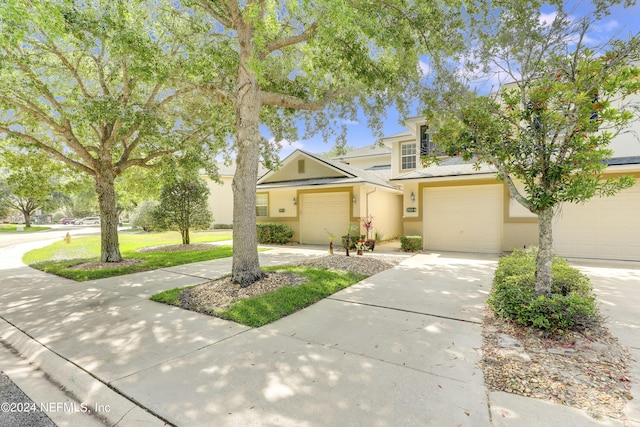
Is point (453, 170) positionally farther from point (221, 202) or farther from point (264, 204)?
point (221, 202)

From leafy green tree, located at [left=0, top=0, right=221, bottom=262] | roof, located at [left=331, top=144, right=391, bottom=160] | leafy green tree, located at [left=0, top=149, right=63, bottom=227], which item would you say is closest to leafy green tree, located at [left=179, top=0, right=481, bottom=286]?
leafy green tree, located at [left=0, top=0, right=221, bottom=262]

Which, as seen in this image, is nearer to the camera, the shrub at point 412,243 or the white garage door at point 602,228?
the white garage door at point 602,228

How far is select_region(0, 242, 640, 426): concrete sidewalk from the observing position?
98.6 inches

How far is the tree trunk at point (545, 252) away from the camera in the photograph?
4355 millimetres

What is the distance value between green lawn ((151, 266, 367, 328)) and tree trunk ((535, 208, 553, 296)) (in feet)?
11.7

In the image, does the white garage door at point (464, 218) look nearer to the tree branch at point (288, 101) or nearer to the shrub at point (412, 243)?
the shrub at point (412, 243)

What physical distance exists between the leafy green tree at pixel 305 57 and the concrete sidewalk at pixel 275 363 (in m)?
2.31

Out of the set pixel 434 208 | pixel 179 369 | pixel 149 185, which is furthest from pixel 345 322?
pixel 149 185

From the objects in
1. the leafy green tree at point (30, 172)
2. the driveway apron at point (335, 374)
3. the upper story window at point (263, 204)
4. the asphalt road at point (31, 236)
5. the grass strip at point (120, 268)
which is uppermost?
the leafy green tree at point (30, 172)

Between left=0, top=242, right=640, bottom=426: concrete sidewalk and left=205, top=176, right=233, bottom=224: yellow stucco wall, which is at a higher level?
left=205, top=176, right=233, bottom=224: yellow stucco wall

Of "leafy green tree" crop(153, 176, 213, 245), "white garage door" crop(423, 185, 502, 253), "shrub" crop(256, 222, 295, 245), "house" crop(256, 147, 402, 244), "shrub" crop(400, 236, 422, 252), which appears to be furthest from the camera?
"shrub" crop(256, 222, 295, 245)

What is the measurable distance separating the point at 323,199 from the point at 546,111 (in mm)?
11207

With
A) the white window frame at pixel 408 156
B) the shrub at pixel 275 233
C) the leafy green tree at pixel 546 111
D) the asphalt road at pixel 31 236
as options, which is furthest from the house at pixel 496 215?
the asphalt road at pixel 31 236

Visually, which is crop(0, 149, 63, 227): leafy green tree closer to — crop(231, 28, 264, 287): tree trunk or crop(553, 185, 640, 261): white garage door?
crop(231, 28, 264, 287): tree trunk
